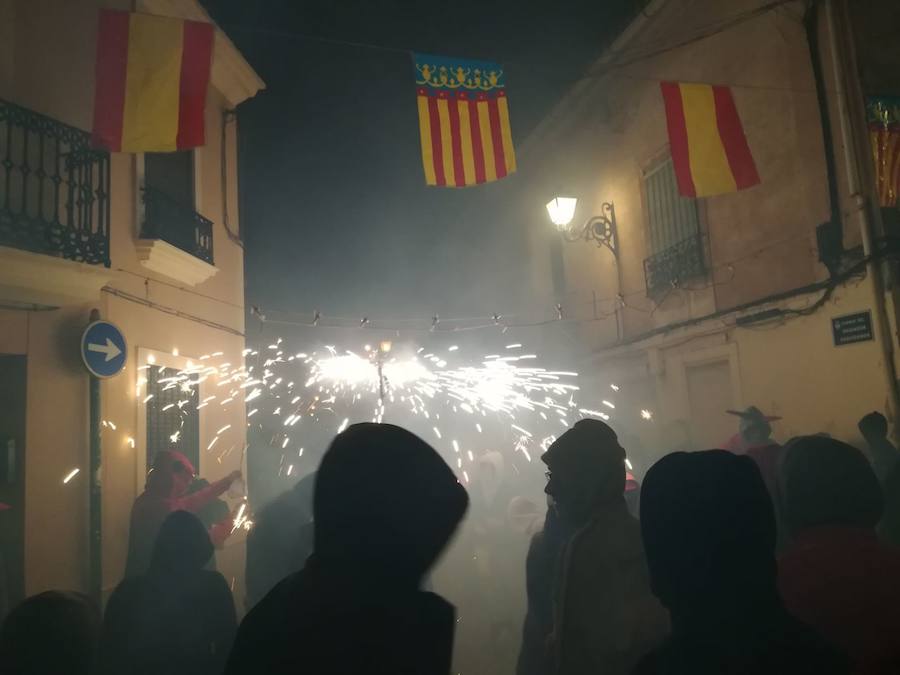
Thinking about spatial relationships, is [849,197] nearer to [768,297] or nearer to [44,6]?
[768,297]

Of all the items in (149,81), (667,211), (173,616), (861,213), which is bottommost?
(173,616)

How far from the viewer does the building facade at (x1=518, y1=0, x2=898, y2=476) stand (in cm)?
792

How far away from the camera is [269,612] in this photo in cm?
167

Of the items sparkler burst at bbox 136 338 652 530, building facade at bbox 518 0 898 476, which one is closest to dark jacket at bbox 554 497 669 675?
building facade at bbox 518 0 898 476

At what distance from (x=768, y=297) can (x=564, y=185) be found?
771 cm

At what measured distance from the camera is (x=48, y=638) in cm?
251

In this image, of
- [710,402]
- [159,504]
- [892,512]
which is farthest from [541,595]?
[710,402]

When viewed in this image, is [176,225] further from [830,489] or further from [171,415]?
[830,489]

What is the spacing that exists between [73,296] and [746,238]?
8.92m

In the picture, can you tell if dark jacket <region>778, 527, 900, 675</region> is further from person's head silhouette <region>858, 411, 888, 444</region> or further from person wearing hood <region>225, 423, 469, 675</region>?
person's head silhouette <region>858, 411, 888, 444</region>

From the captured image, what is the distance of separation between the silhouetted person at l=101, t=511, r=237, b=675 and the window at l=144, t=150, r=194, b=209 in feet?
22.4

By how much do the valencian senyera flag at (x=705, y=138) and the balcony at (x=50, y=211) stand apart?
6370 millimetres

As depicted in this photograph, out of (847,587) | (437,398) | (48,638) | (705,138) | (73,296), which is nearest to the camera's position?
(847,587)

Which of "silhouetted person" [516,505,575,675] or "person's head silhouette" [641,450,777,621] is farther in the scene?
"silhouetted person" [516,505,575,675]
